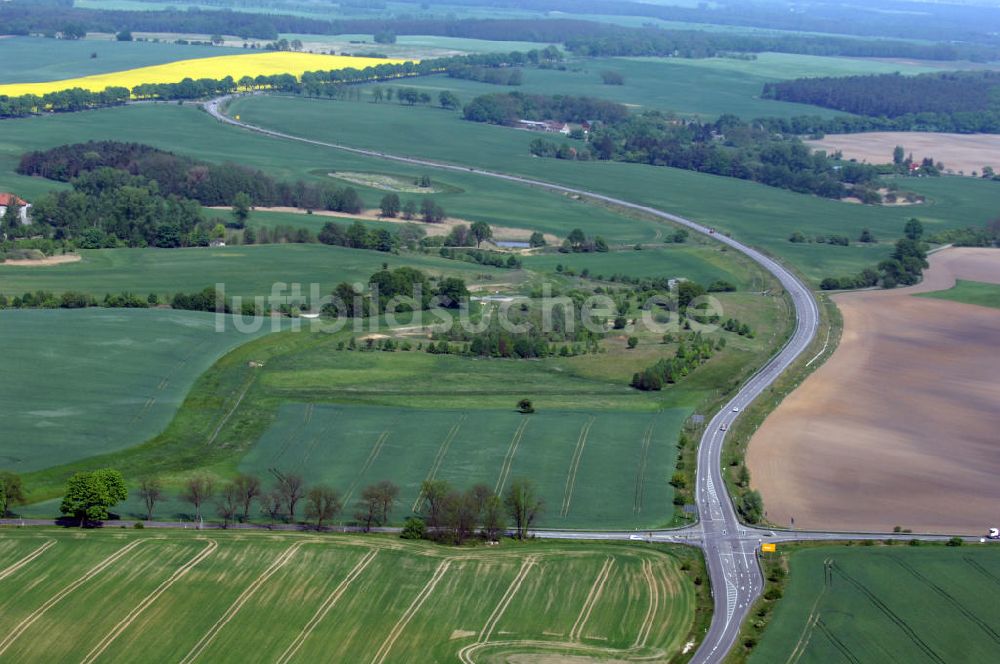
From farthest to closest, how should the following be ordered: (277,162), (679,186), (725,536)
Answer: (679,186)
(277,162)
(725,536)

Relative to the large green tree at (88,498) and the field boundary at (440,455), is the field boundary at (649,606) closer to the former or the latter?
the field boundary at (440,455)

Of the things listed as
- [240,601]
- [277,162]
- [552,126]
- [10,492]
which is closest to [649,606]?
[240,601]

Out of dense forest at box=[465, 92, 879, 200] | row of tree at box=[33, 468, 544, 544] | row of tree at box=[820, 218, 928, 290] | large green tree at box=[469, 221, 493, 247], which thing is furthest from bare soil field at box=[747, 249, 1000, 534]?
dense forest at box=[465, 92, 879, 200]

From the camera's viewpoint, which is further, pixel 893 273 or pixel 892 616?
pixel 893 273

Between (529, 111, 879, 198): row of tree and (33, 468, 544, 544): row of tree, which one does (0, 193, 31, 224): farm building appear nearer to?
(33, 468, 544, 544): row of tree

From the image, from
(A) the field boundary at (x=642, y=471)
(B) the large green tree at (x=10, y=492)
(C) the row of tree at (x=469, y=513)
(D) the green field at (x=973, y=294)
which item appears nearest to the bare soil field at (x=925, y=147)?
(D) the green field at (x=973, y=294)

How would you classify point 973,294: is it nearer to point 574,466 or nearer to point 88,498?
point 574,466

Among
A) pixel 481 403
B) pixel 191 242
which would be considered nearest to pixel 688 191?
pixel 191 242
